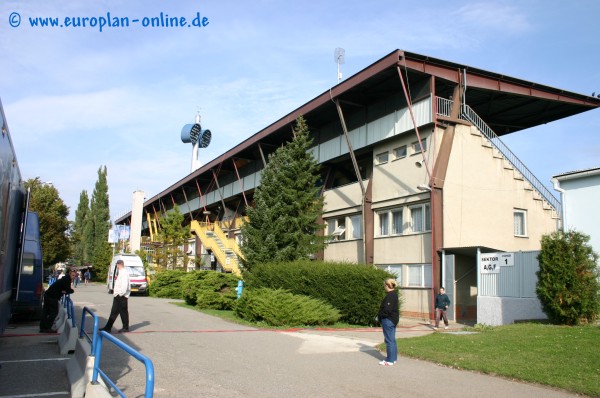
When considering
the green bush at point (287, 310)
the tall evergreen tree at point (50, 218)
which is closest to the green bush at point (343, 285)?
the green bush at point (287, 310)

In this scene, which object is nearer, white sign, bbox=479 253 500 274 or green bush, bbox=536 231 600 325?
green bush, bbox=536 231 600 325

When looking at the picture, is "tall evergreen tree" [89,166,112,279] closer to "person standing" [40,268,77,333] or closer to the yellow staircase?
the yellow staircase

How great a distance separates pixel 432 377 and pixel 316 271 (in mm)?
10308

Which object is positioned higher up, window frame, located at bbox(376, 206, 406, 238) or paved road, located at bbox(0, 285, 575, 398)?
window frame, located at bbox(376, 206, 406, 238)

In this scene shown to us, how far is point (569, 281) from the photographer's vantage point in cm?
1502

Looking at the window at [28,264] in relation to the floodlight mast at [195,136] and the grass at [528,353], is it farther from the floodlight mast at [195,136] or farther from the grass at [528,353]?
the floodlight mast at [195,136]

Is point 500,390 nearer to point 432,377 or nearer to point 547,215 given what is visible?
point 432,377

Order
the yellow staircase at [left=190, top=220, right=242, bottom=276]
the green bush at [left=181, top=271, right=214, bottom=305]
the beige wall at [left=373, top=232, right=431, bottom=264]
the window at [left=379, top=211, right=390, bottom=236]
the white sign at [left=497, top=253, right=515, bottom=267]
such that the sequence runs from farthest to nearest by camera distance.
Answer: the yellow staircase at [left=190, top=220, right=242, bottom=276]
the window at [left=379, top=211, right=390, bottom=236]
the green bush at [left=181, top=271, right=214, bottom=305]
the beige wall at [left=373, top=232, right=431, bottom=264]
the white sign at [left=497, top=253, right=515, bottom=267]

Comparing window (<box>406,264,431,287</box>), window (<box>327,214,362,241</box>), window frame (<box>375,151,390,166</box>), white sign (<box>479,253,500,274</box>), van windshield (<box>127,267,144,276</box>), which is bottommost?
van windshield (<box>127,267,144,276</box>)

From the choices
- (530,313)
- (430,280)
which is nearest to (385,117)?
(430,280)

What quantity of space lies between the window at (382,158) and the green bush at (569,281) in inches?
480

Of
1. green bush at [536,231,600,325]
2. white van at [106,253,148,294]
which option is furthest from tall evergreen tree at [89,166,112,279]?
green bush at [536,231,600,325]

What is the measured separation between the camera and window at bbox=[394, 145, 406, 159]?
25.9 metres

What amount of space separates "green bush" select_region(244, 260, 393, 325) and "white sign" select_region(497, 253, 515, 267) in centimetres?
442
